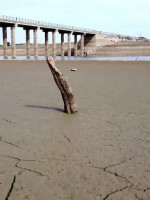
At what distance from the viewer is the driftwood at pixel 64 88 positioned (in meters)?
6.52

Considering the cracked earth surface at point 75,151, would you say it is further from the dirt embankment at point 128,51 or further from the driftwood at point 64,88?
the dirt embankment at point 128,51

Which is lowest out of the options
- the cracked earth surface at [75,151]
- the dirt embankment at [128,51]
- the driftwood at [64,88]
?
the cracked earth surface at [75,151]

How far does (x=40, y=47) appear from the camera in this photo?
8588cm

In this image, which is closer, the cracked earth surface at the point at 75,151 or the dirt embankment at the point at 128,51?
the cracked earth surface at the point at 75,151

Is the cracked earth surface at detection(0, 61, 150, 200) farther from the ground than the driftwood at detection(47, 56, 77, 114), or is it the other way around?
the driftwood at detection(47, 56, 77, 114)

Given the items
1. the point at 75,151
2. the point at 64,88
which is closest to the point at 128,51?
the point at 64,88

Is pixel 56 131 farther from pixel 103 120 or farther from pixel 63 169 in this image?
pixel 63 169

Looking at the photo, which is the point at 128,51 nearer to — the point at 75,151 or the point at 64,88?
the point at 64,88

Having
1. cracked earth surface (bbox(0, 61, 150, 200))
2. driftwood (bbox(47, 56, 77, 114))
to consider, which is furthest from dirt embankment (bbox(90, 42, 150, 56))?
driftwood (bbox(47, 56, 77, 114))

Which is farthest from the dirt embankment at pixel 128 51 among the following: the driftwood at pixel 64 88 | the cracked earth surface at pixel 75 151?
the driftwood at pixel 64 88

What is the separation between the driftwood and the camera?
6.52 metres

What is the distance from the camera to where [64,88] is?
21.6 feet

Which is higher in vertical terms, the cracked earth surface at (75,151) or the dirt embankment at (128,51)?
the dirt embankment at (128,51)

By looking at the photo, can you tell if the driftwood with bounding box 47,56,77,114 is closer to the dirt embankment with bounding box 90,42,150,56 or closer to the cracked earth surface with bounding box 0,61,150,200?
the cracked earth surface with bounding box 0,61,150,200
